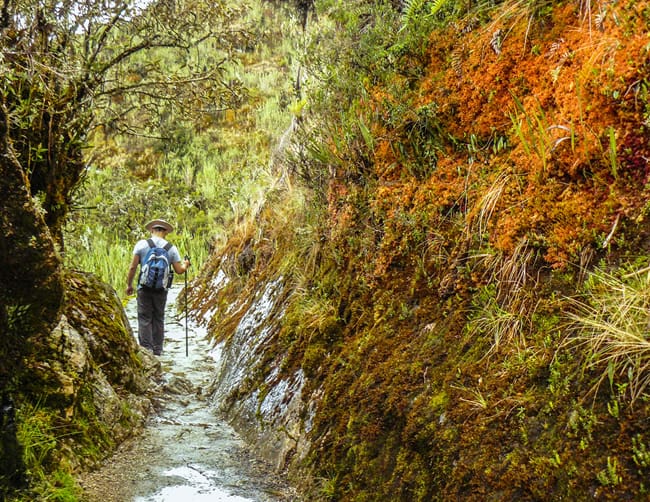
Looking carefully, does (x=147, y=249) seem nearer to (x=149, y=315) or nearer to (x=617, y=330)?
(x=149, y=315)

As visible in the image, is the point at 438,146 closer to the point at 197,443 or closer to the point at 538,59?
the point at 538,59

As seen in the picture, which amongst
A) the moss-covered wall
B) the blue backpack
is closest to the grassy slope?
the moss-covered wall

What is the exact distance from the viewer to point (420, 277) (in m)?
3.49

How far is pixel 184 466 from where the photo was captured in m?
4.10

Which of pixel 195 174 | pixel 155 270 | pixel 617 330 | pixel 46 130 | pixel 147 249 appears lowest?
pixel 617 330

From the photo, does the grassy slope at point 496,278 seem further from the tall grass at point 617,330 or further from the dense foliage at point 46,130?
the dense foliage at point 46,130

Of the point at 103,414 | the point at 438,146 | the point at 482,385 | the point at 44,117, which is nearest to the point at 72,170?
the point at 44,117

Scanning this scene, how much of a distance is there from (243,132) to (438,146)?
19.5 meters

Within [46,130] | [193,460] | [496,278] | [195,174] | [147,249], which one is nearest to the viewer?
[496,278]

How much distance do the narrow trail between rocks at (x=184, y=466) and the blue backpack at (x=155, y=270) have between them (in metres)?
1.88

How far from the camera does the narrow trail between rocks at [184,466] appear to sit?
11.6 feet

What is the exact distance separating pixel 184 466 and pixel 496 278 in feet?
9.26

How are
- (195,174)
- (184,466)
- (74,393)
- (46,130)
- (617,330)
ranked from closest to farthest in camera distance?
(617,330) → (74,393) → (184,466) → (46,130) → (195,174)

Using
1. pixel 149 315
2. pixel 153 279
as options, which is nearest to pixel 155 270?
pixel 153 279
